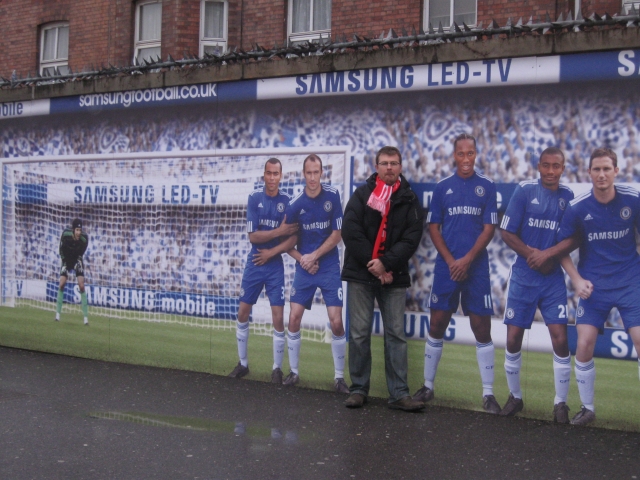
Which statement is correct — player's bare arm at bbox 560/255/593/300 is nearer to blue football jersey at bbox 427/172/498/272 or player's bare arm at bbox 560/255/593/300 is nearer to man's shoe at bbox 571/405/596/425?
blue football jersey at bbox 427/172/498/272

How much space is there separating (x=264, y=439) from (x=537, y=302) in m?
2.51

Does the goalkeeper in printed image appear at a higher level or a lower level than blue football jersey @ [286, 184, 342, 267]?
lower

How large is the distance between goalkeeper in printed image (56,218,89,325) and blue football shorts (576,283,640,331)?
232 inches

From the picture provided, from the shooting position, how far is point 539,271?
25.0 feet

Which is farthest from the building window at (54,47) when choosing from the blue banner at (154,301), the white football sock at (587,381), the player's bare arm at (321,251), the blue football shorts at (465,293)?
the white football sock at (587,381)

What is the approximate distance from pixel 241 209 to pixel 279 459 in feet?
12.1

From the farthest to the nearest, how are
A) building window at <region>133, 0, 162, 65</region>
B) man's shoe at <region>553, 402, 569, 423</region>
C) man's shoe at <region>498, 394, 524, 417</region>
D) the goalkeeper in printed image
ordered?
building window at <region>133, 0, 162, 65</region> → the goalkeeper in printed image → man's shoe at <region>498, 394, 524, 417</region> → man's shoe at <region>553, 402, 569, 423</region>

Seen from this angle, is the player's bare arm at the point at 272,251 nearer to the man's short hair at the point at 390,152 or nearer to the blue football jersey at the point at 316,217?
the blue football jersey at the point at 316,217

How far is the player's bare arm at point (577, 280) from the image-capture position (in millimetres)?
7352

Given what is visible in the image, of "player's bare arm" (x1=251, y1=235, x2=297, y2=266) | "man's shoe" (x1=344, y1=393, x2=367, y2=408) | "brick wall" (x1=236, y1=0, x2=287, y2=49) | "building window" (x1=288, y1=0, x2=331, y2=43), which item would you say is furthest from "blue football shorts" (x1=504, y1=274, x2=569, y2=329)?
"brick wall" (x1=236, y1=0, x2=287, y2=49)

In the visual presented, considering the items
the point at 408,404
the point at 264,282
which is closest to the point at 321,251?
the point at 264,282

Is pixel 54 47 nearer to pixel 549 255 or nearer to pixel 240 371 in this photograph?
pixel 240 371

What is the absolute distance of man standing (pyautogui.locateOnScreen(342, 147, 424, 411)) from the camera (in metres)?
7.94

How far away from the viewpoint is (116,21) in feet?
54.6
